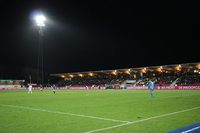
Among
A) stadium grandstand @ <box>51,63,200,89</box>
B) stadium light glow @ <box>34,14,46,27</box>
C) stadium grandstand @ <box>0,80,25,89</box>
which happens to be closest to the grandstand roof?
stadium grandstand @ <box>51,63,200,89</box>

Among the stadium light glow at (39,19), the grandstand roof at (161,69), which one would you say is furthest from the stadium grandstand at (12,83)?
the stadium light glow at (39,19)

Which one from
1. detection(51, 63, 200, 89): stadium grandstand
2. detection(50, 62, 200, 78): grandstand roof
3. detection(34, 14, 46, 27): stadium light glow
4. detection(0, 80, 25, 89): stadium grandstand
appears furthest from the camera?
detection(0, 80, 25, 89): stadium grandstand

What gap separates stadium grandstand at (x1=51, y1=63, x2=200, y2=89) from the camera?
239ft

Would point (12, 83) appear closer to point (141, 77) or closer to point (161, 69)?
point (141, 77)

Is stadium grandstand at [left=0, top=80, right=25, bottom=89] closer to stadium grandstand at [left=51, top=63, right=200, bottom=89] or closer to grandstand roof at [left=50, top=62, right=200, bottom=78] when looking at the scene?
stadium grandstand at [left=51, top=63, right=200, bottom=89]

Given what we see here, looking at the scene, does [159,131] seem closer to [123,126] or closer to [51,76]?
[123,126]

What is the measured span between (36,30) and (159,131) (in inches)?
2394

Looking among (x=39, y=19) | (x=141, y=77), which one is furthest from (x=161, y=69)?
(x=39, y=19)

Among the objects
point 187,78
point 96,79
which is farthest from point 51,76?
point 187,78

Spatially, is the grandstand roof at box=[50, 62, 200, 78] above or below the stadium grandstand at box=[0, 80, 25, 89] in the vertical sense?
above

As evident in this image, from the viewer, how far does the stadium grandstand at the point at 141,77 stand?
72875 millimetres

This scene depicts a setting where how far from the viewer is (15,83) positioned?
108 metres

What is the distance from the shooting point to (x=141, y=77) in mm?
87250

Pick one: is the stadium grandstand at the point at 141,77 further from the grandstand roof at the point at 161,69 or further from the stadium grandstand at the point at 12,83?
the stadium grandstand at the point at 12,83
